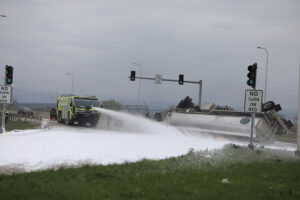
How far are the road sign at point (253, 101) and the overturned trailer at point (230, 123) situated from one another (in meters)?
5.52

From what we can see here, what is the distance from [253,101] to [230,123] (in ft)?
21.7

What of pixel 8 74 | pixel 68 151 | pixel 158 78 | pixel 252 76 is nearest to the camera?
pixel 68 151

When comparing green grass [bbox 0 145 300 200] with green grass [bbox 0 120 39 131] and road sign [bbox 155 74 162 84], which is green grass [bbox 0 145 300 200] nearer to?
green grass [bbox 0 120 39 131]

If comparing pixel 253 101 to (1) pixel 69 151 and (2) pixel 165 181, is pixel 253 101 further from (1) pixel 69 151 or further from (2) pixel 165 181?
(2) pixel 165 181

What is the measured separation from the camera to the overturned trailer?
19078mm

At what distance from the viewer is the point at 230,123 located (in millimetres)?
20109

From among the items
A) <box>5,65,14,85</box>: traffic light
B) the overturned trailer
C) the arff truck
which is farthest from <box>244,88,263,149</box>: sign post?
the arff truck

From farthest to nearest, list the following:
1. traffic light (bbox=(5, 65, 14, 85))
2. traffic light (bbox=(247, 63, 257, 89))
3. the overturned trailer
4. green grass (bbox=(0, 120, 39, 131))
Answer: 1. green grass (bbox=(0, 120, 39, 131))
2. the overturned trailer
3. traffic light (bbox=(5, 65, 14, 85))
4. traffic light (bbox=(247, 63, 257, 89))

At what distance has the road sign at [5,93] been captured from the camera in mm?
18062

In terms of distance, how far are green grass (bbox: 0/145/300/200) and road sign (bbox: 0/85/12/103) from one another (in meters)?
10.6

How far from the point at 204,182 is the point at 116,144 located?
651 centimetres

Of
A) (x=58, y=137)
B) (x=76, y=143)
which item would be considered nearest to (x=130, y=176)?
(x=76, y=143)

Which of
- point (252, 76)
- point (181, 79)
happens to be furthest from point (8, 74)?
point (181, 79)

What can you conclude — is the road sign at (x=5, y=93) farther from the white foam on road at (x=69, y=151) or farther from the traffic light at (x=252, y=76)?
the traffic light at (x=252, y=76)
